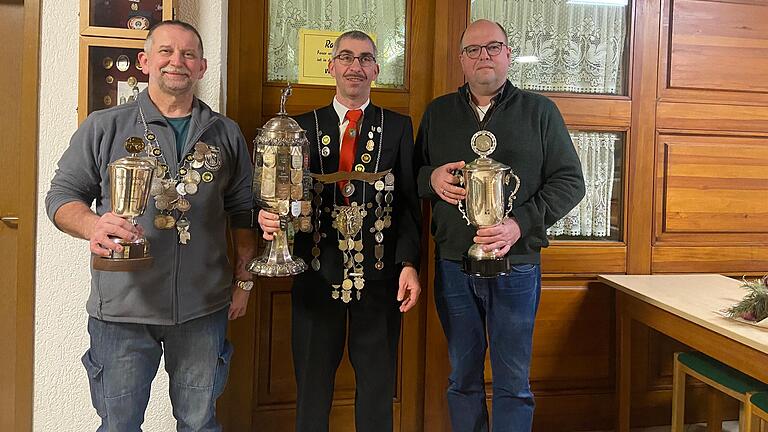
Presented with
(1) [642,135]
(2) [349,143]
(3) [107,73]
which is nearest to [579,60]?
(1) [642,135]

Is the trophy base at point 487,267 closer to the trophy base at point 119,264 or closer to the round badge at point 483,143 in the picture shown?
the round badge at point 483,143

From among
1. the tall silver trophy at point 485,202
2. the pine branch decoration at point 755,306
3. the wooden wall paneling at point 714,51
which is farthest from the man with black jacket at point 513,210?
the wooden wall paneling at point 714,51

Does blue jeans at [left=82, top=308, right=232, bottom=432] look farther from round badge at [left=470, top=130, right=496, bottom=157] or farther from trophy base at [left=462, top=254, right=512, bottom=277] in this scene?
round badge at [left=470, top=130, right=496, bottom=157]

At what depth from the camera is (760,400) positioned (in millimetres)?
1970

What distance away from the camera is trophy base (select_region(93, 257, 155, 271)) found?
156 cm

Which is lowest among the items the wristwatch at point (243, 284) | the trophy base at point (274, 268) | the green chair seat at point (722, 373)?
the green chair seat at point (722, 373)

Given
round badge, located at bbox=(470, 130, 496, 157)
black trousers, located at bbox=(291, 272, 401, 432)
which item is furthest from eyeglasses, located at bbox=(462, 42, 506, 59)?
black trousers, located at bbox=(291, 272, 401, 432)

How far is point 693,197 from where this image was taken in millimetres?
2799

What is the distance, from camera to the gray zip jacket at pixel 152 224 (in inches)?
66.6

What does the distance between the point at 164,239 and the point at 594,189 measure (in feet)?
6.13

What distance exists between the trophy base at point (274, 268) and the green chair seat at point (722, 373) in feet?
4.84

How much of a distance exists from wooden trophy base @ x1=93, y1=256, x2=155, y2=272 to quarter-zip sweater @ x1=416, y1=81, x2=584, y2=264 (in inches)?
36.3

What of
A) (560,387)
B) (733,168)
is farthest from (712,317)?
(733,168)

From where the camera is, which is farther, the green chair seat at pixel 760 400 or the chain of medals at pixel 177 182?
the green chair seat at pixel 760 400
